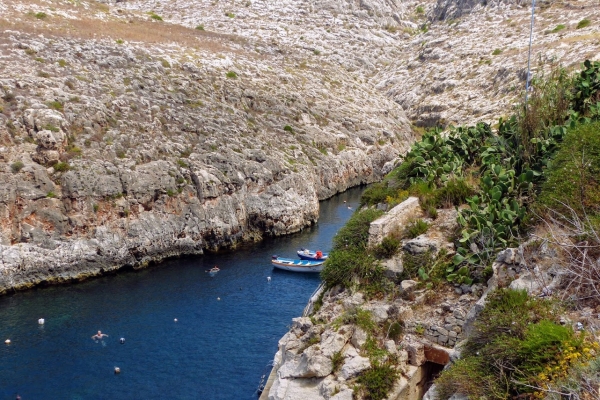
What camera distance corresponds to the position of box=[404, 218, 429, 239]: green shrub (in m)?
23.4

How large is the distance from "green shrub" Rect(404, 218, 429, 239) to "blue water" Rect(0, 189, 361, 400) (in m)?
16.8

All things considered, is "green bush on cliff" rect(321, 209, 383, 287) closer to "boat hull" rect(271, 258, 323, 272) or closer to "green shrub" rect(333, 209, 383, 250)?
"green shrub" rect(333, 209, 383, 250)

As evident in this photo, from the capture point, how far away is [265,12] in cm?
12181

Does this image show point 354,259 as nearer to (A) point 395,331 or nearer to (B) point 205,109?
(A) point 395,331

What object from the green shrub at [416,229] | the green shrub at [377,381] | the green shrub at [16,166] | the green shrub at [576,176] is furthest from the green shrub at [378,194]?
the green shrub at [16,166]

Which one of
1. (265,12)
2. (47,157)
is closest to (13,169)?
(47,157)

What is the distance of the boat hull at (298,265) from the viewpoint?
181 ft

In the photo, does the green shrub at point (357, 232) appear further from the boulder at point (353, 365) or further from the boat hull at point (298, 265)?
the boat hull at point (298, 265)

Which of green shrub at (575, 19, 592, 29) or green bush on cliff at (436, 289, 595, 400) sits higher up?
green shrub at (575, 19, 592, 29)

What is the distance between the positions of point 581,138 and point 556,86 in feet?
27.1

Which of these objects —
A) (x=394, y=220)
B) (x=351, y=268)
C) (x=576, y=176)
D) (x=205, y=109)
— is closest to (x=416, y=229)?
(x=394, y=220)

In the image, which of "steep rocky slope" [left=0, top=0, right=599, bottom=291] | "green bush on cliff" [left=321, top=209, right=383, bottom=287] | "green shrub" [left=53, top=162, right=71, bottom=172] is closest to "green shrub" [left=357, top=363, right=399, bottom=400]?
"green bush on cliff" [left=321, top=209, right=383, bottom=287]

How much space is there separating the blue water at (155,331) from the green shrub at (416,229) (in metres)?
16.8

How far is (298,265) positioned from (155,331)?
17325mm
